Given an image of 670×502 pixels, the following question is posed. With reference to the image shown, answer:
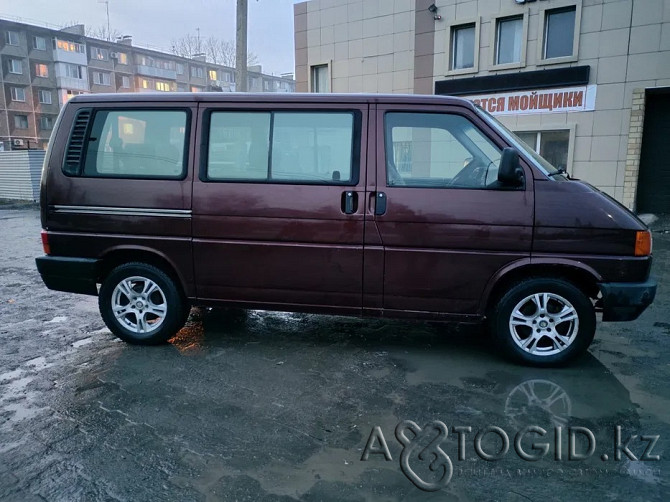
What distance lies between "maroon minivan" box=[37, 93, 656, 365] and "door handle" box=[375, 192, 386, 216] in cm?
5

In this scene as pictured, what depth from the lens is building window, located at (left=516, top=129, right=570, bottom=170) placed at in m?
12.3

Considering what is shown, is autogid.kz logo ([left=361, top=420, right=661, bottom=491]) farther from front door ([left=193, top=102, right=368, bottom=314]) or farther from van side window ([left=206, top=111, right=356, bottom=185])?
van side window ([left=206, top=111, right=356, bottom=185])

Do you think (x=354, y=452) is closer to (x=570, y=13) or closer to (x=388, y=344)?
(x=388, y=344)

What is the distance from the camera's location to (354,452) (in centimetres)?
275

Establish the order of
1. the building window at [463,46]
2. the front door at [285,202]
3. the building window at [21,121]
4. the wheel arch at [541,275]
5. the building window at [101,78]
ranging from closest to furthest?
the wheel arch at [541,275] → the front door at [285,202] → the building window at [463,46] → the building window at [21,121] → the building window at [101,78]

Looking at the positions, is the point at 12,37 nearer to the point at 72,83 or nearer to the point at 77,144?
the point at 72,83

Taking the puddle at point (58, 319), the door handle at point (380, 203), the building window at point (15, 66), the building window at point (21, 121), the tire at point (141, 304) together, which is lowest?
the puddle at point (58, 319)

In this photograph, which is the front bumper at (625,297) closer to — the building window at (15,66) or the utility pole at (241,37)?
the utility pole at (241,37)

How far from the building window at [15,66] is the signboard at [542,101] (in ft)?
173

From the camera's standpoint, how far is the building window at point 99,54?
55556 mm

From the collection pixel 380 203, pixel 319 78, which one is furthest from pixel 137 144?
pixel 319 78

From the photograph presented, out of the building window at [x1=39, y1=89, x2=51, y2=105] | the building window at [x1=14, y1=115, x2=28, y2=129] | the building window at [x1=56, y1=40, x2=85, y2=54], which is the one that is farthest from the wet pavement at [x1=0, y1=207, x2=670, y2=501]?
the building window at [x1=56, y1=40, x2=85, y2=54]

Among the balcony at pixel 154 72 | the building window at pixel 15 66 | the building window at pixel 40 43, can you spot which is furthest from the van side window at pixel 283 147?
the balcony at pixel 154 72

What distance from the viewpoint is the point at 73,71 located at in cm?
5231
